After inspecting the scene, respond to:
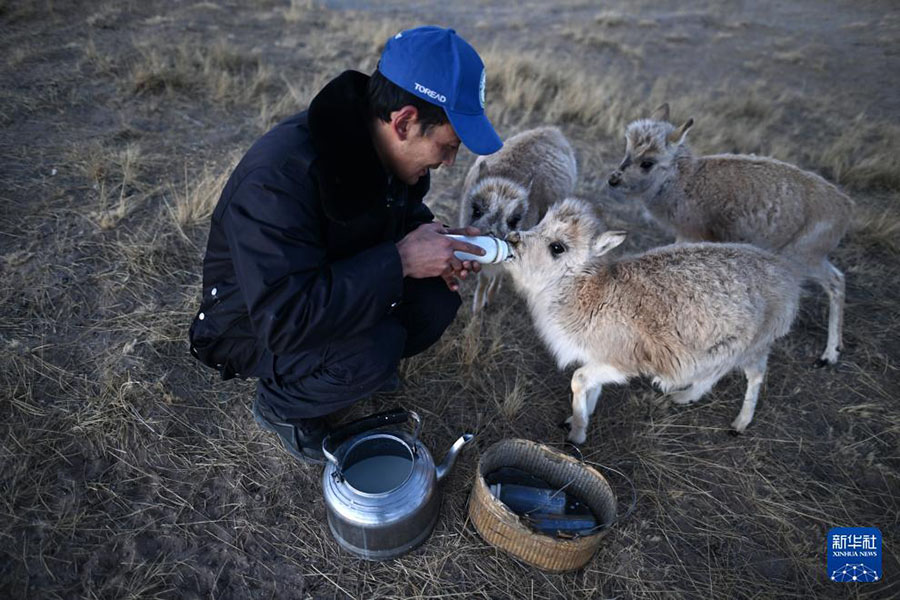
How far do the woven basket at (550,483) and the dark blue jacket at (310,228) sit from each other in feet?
3.89

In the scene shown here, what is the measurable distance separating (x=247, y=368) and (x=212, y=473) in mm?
710

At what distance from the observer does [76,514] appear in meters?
2.76

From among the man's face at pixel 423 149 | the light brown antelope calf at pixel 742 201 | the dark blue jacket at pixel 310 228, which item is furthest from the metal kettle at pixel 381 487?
the light brown antelope calf at pixel 742 201

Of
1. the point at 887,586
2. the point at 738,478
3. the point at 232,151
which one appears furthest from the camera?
the point at 232,151

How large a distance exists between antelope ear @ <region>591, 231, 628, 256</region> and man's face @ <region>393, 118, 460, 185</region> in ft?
4.50

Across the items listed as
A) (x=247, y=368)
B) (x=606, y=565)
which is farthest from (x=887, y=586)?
(x=247, y=368)

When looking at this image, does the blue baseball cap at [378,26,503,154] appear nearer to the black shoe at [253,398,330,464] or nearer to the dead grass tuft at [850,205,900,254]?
the black shoe at [253,398,330,464]

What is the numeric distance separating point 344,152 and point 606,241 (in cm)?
204

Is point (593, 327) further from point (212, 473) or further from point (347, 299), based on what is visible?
point (212, 473)

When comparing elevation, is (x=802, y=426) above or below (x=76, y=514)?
below

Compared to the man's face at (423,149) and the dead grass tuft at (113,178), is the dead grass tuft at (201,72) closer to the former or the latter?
the dead grass tuft at (113,178)

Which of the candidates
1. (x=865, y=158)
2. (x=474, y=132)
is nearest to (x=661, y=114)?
(x=474, y=132)

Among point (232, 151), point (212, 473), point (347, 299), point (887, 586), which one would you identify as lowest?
point (887, 586)

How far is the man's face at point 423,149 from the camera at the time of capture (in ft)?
8.66
